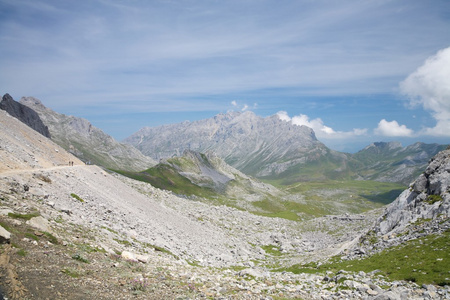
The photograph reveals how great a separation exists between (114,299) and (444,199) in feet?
185

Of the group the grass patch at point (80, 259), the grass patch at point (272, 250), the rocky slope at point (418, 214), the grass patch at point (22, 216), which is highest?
the rocky slope at point (418, 214)

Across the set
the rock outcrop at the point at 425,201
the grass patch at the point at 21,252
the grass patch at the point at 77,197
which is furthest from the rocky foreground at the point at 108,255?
the rock outcrop at the point at 425,201

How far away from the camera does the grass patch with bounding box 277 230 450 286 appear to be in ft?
90.5

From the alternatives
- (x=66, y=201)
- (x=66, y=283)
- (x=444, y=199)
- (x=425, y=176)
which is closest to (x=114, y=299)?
(x=66, y=283)

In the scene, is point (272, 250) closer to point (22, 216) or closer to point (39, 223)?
point (39, 223)

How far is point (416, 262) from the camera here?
32.0m

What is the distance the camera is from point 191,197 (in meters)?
166

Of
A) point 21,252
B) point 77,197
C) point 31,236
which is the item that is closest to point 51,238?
point 31,236

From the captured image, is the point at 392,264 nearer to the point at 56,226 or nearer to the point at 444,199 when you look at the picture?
the point at 444,199

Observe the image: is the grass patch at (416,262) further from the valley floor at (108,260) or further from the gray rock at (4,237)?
the gray rock at (4,237)

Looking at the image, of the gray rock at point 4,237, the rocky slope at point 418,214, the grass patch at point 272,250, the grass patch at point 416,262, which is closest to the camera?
the gray rock at point 4,237

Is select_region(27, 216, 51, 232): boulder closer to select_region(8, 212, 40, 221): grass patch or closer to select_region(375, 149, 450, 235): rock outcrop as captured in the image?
select_region(8, 212, 40, 221): grass patch

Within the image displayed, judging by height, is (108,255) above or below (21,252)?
below

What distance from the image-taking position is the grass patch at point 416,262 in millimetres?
27578
